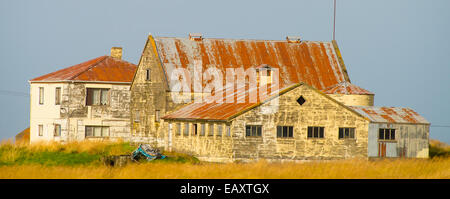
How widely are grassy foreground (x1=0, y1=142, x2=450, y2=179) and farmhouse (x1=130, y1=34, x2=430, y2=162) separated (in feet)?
5.58

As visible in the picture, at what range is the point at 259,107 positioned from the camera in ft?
128

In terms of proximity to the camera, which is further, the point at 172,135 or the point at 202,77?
the point at 202,77

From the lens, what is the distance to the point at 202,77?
48.7 m

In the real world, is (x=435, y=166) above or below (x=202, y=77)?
below

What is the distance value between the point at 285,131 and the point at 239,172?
8.24 m

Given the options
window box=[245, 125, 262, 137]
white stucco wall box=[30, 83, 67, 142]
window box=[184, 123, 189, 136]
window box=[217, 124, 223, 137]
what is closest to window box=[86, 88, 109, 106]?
white stucco wall box=[30, 83, 67, 142]

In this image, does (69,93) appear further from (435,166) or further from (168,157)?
(435,166)

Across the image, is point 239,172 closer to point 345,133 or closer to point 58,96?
point 345,133

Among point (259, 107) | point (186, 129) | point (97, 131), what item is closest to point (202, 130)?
point (186, 129)

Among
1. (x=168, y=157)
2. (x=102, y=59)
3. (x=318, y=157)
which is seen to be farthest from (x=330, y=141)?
(x=102, y=59)

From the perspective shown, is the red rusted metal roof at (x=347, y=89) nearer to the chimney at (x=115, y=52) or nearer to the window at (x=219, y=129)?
the window at (x=219, y=129)

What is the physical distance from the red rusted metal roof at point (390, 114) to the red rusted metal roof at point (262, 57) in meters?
7.44
